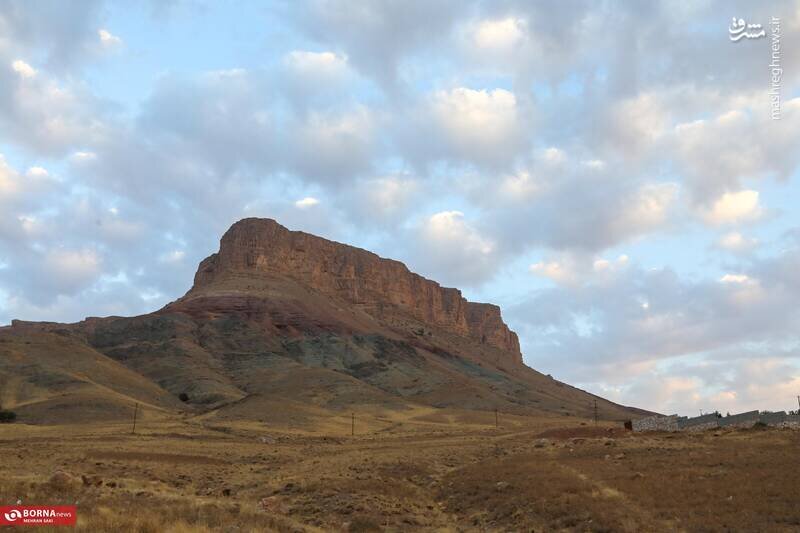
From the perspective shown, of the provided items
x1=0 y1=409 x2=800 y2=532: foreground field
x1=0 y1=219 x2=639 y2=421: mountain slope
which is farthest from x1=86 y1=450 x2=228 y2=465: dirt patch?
x1=0 y1=219 x2=639 y2=421: mountain slope

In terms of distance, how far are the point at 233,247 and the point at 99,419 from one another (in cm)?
11611

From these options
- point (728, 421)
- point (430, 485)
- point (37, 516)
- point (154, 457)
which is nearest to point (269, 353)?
point (154, 457)

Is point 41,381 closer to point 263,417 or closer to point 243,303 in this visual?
point 263,417

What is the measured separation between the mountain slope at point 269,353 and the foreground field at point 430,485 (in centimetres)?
4173

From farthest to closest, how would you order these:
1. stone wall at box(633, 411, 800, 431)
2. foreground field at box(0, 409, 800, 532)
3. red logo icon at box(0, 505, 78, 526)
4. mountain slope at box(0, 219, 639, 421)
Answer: mountain slope at box(0, 219, 639, 421)
stone wall at box(633, 411, 800, 431)
foreground field at box(0, 409, 800, 532)
red logo icon at box(0, 505, 78, 526)

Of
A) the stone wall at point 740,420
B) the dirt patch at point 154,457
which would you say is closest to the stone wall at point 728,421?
the stone wall at point 740,420

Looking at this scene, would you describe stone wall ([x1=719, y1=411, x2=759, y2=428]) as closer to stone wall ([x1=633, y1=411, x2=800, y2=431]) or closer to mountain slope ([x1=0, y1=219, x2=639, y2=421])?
stone wall ([x1=633, y1=411, x2=800, y2=431])

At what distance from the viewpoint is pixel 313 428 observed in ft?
255

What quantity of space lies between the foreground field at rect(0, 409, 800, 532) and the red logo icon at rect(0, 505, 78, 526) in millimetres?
468

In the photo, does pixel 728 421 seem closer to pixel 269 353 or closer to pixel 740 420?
pixel 740 420

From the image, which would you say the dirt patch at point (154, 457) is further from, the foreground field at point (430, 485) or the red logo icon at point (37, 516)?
the red logo icon at point (37, 516)

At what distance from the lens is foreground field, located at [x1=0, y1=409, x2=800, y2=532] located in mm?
19391

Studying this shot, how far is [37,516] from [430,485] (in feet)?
63.1

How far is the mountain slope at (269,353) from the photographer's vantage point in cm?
10169
